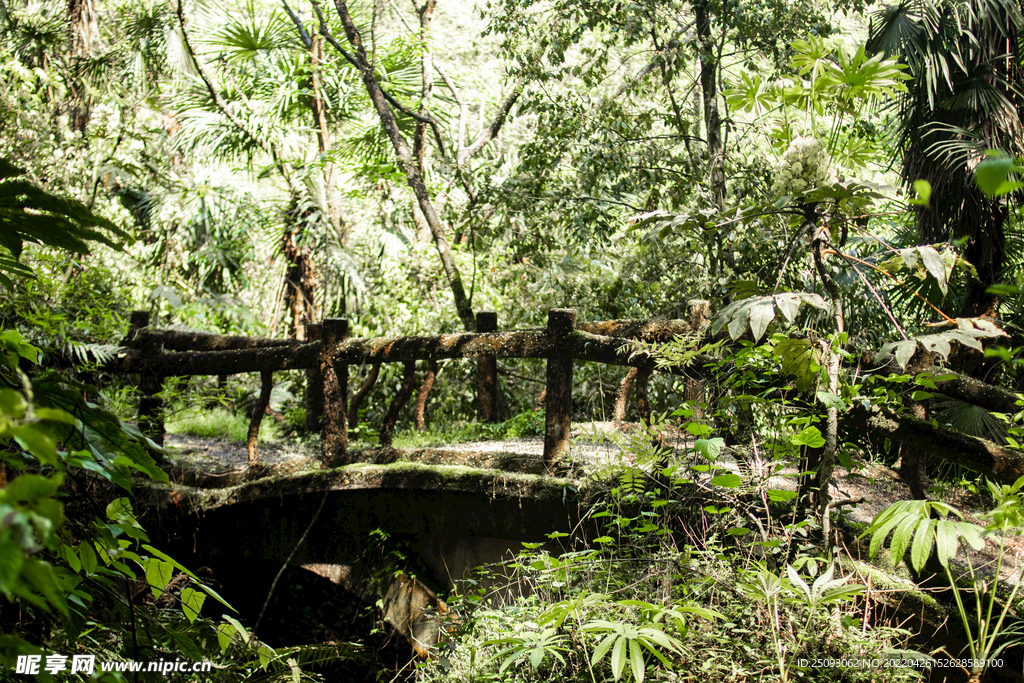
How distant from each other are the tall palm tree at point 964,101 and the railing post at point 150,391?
19.4 feet

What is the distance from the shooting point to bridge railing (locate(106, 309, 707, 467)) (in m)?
3.84

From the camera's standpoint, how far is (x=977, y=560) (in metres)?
3.06

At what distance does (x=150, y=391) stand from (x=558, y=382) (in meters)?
3.24

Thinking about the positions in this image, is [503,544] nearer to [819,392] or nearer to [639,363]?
[639,363]

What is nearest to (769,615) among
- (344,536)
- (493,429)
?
(344,536)

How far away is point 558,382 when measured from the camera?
12.6ft

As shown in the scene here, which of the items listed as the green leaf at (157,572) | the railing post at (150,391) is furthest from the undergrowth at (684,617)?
the railing post at (150,391)

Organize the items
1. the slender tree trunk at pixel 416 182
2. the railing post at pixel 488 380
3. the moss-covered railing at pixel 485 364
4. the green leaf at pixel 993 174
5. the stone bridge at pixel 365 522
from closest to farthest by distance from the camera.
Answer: the green leaf at pixel 993 174 < the moss-covered railing at pixel 485 364 < the stone bridge at pixel 365 522 < the railing post at pixel 488 380 < the slender tree trunk at pixel 416 182

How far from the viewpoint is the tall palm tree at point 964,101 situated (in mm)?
4773

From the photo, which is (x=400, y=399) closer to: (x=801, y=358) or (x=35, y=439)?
(x=801, y=358)

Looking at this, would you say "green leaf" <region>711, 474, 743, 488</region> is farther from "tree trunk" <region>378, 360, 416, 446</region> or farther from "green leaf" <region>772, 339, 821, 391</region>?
"tree trunk" <region>378, 360, 416, 446</region>

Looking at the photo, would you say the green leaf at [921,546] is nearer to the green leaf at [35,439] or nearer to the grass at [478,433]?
the green leaf at [35,439]

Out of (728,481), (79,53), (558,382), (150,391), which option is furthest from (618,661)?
(79,53)

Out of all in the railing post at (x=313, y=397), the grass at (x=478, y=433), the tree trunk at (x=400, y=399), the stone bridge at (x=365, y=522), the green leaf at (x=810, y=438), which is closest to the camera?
the green leaf at (x=810, y=438)
